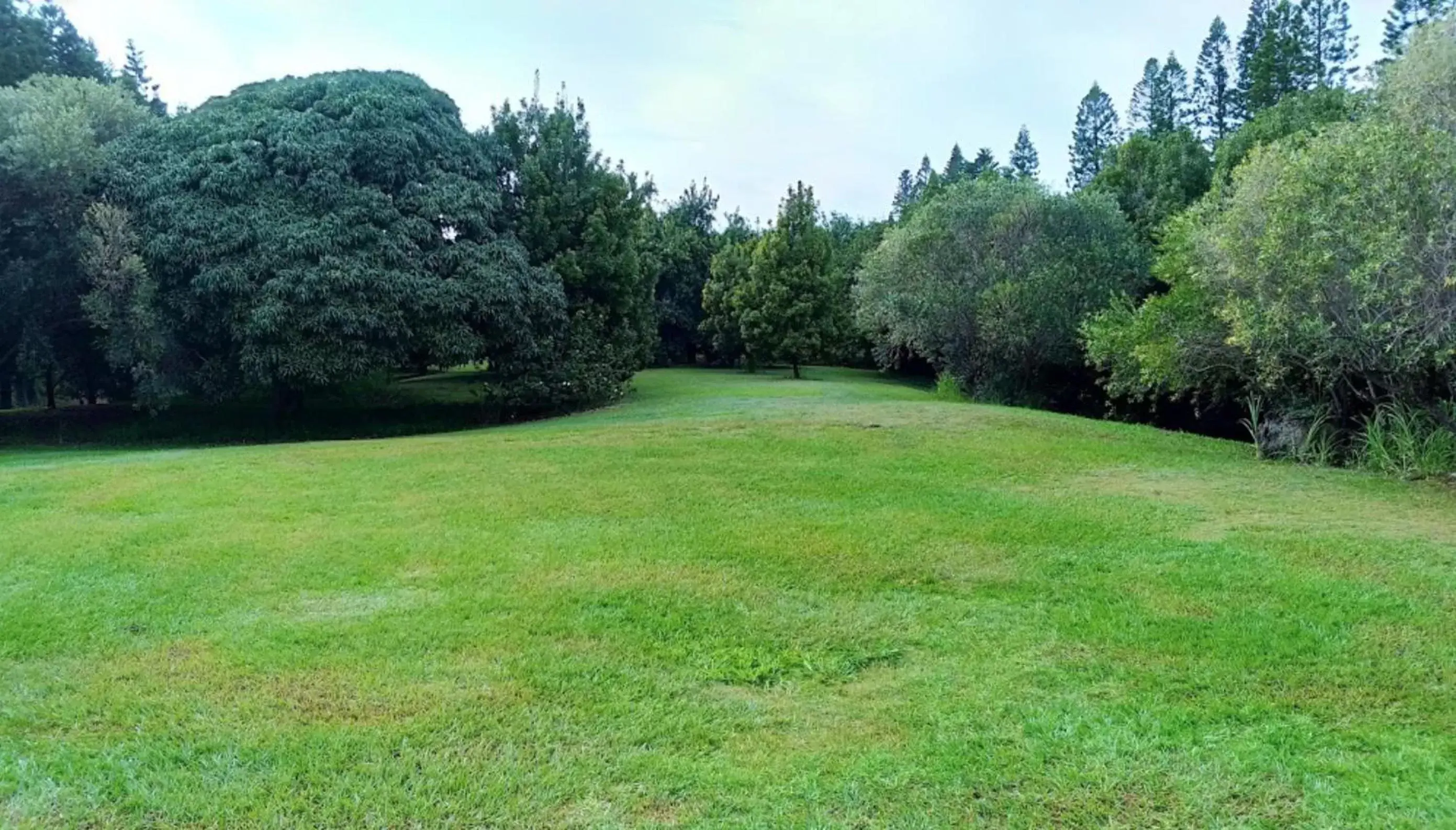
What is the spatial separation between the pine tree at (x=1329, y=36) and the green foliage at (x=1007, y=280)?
759 inches

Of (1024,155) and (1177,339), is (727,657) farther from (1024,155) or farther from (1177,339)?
(1024,155)

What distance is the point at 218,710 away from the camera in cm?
341

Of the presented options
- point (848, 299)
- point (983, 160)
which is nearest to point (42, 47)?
point (848, 299)

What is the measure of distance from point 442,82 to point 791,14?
1029 cm

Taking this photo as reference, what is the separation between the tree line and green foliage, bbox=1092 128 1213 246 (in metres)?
0.16

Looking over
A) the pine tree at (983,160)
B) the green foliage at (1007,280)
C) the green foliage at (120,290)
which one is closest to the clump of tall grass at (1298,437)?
the green foliage at (1007,280)

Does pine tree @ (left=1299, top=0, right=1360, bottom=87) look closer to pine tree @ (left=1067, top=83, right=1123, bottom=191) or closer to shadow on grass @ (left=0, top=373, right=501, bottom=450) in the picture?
pine tree @ (left=1067, top=83, right=1123, bottom=191)

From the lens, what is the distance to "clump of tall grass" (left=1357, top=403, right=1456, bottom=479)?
31.1 ft

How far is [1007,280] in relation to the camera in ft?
68.7

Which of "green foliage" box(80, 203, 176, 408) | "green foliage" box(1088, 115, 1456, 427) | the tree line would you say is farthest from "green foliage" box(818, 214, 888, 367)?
"green foliage" box(80, 203, 176, 408)

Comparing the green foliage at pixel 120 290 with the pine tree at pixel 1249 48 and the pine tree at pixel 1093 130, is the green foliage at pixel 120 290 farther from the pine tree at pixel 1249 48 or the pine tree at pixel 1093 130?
the pine tree at pixel 1093 130

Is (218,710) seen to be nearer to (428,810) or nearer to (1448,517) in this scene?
(428,810)

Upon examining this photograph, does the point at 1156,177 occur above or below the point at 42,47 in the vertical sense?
below

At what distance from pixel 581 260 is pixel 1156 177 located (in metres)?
20.1
